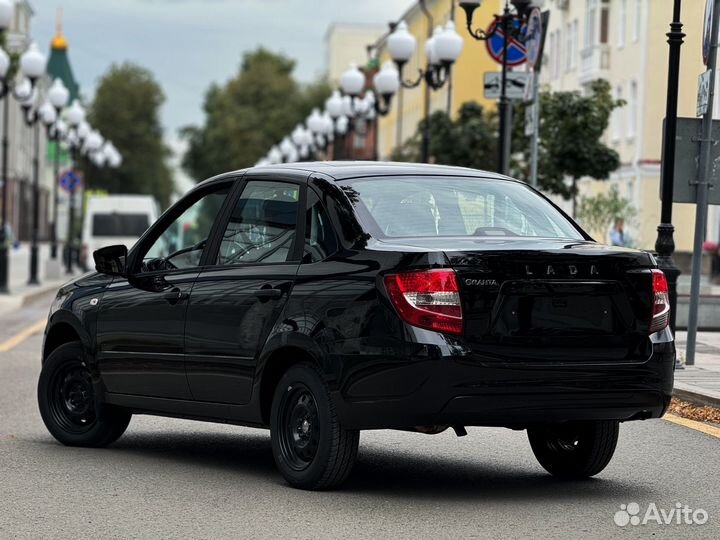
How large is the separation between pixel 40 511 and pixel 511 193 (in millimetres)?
2856

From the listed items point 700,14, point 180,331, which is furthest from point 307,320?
point 700,14

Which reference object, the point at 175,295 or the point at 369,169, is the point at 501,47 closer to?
the point at 175,295

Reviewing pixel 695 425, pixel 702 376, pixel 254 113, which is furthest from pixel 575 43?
pixel 254 113

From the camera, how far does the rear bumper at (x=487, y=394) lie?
7477 mm

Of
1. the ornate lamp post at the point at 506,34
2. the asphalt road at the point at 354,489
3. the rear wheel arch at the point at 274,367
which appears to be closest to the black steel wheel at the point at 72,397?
the asphalt road at the point at 354,489

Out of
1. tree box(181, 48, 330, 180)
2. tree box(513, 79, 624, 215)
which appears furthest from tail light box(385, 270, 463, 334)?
tree box(181, 48, 330, 180)

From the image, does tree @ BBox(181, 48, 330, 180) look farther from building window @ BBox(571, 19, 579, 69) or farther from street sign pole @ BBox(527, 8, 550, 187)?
street sign pole @ BBox(527, 8, 550, 187)

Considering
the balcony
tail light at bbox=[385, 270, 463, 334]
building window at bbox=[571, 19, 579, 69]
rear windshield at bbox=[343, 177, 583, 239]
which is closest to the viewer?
tail light at bbox=[385, 270, 463, 334]

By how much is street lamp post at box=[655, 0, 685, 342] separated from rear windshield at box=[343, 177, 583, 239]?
21.5 ft

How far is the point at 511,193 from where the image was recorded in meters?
8.71

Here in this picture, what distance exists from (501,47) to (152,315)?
1427cm

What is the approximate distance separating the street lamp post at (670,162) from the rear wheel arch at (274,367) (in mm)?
7190

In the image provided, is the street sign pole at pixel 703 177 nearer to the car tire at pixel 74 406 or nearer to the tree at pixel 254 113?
the car tire at pixel 74 406

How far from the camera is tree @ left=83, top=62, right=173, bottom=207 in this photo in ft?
464
